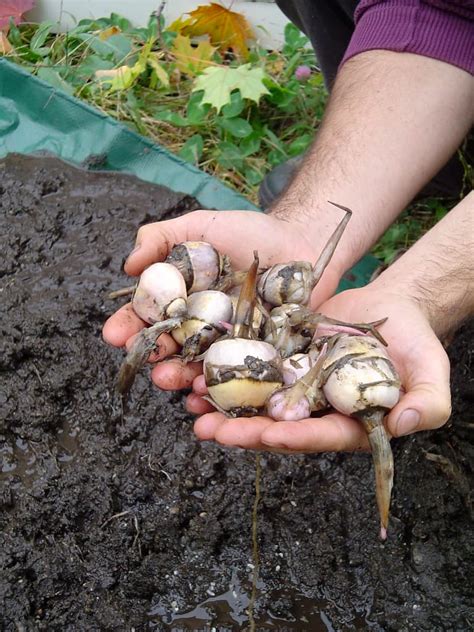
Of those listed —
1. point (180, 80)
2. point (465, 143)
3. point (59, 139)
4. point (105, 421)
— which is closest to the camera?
point (105, 421)

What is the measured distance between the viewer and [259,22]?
2445mm

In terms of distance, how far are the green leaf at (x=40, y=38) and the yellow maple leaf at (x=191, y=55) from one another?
0.41 meters

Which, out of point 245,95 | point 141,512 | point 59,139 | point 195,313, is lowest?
point 141,512

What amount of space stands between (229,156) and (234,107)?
158 millimetres

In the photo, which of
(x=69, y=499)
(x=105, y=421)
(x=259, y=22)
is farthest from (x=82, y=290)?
(x=259, y=22)

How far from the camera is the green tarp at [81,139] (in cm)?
191

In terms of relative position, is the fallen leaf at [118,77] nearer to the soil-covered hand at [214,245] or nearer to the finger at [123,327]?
the soil-covered hand at [214,245]

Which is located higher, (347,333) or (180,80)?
(347,333)

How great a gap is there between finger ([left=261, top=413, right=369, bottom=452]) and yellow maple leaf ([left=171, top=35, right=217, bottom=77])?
161 centimetres

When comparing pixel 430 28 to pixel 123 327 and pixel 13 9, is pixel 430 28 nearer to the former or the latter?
pixel 123 327

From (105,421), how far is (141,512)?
0.65ft

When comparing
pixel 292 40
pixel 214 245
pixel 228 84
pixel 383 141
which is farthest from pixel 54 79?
pixel 214 245

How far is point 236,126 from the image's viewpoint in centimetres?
211

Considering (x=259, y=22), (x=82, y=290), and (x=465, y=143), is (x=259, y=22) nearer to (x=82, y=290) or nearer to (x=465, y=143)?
(x=465, y=143)
